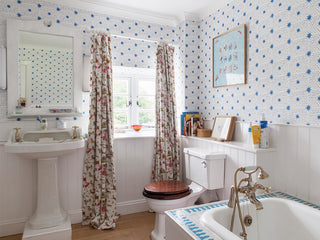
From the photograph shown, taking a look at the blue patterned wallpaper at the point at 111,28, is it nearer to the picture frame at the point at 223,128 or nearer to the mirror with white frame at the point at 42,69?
the mirror with white frame at the point at 42,69

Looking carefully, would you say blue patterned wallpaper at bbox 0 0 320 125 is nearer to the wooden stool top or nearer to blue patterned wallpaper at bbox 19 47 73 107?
blue patterned wallpaper at bbox 19 47 73 107

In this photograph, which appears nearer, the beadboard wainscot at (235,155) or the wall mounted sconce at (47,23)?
the beadboard wainscot at (235,155)

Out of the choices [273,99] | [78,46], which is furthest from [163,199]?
[78,46]

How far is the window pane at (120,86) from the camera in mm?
3152

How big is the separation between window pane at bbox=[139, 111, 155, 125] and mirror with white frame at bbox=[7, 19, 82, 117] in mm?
921

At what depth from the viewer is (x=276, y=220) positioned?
5.45 feet

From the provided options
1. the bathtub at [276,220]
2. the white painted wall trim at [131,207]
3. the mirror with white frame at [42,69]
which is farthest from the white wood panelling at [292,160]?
the mirror with white frame at [42,69]

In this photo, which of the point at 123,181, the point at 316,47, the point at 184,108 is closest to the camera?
the point at 316,47

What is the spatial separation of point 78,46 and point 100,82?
0.50 meters

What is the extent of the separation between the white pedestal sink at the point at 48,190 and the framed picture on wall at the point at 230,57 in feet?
5.46

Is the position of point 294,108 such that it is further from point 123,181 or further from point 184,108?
point 123,181

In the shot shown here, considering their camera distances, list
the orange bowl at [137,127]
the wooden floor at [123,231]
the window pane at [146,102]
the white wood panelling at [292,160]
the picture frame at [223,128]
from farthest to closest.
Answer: the window pane at [146,102] → the orange bowl at [137,127] → the picture frame at [223,128] → the wooden floor at [123,231] → the white wood panelling at [292,160]

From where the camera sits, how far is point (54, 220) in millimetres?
2318

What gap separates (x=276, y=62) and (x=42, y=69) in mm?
2310
